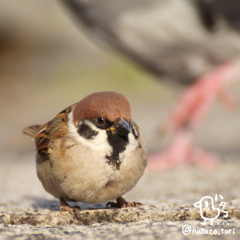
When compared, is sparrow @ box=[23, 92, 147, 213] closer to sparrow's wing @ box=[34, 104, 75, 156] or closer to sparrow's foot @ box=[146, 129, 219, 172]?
sparrow's wing @ box=[34, 104, 75, 156]

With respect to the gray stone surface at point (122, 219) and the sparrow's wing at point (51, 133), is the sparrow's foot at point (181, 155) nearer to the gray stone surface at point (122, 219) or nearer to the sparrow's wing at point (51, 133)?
the gray stone surface at point (122, 219)

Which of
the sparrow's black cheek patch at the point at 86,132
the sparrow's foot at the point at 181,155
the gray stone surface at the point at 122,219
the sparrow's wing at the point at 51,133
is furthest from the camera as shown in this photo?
the sparrow's foot at the point at 181,155

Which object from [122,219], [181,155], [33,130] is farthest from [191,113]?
[122,219]

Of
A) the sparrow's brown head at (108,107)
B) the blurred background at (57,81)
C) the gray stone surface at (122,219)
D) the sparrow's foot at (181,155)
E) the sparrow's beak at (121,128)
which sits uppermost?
the blurred background at (57,81)

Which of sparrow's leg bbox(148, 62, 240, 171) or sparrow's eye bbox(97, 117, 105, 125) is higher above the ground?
sparrow's leg bbox(148, 62, 240, 171)

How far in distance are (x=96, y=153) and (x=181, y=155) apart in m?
2.45

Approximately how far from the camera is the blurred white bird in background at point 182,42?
13.1 ft

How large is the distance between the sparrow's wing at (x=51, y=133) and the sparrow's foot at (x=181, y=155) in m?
2.03

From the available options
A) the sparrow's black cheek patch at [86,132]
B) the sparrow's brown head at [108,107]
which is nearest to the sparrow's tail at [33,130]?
the sparrow's black cheek patch at [86,132]

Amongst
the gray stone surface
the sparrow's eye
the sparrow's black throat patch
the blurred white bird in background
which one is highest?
the blurred white bird in background

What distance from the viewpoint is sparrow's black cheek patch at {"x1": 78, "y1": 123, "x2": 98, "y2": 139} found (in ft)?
7.41

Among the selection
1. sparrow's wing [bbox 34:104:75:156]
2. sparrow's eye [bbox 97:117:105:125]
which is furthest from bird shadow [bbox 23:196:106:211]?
sparrow's eye [bbox 97:117:105:125]

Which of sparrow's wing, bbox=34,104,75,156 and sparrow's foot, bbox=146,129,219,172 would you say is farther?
sparrow's foot, bbox=146,129,219,172

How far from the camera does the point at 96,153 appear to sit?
87.4 inches
